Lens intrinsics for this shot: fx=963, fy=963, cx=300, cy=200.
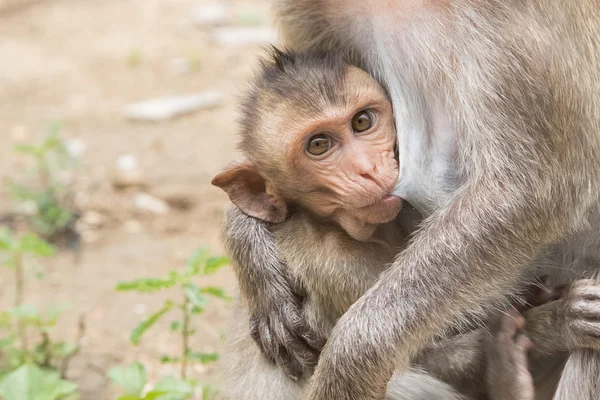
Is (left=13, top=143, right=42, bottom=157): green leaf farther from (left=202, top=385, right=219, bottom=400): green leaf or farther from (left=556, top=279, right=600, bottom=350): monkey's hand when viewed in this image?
(left=556, top=279, right=600, bottom=350): monkey's hand

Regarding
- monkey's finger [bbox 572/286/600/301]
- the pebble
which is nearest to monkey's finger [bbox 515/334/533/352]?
monkey's finger [bbox 572/286/600/301]

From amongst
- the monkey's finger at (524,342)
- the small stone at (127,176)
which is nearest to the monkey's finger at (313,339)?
the monkey's finger at (524,342)

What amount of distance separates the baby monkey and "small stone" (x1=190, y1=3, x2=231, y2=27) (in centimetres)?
723

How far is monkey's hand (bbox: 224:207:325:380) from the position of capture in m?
3.77

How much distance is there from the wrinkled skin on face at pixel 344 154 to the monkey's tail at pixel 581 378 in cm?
80

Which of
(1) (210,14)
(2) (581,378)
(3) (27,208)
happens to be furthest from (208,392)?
(1) (210,14)

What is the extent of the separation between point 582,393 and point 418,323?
1.94 ft

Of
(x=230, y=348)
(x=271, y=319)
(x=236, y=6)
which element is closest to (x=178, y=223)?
(x=230, y=348)

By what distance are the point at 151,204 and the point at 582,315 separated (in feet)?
14.2

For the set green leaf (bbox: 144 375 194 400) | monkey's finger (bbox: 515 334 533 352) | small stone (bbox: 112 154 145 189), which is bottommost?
small stone (bbox: 112 154 145 189)

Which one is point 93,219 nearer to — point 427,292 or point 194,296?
point 194,296

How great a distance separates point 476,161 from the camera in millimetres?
3277

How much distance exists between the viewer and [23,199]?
Answer: 680cm

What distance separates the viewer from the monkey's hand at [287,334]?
3.77 metres
